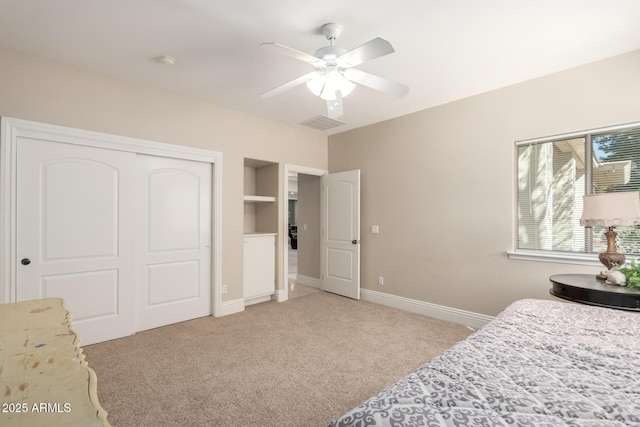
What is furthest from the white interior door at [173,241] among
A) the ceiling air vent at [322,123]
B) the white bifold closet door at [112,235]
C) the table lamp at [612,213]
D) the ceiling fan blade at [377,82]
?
the table lamp at [612,213]

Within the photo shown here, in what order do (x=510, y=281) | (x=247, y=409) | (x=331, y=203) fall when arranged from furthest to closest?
(x=331, y=203)
(x=510, y=281)
(x=247, y=409)

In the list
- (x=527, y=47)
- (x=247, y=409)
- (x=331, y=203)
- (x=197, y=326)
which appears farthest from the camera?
(x=331, y=203)

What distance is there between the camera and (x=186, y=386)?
2225 mm

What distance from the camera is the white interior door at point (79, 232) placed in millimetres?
2645

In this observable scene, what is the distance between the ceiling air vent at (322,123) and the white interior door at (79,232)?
7.50 ft

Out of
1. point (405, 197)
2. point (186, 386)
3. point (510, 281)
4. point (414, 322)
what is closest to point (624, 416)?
point (186, 386)

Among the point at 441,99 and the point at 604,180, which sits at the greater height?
the point at 441,99

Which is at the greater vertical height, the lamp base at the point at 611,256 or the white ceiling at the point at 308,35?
the white ceiling at the point at 308,35

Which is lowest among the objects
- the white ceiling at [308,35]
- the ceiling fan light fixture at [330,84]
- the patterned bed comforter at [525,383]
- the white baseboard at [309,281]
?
the white baseboard at [309,281]

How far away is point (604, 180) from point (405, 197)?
1.97 m

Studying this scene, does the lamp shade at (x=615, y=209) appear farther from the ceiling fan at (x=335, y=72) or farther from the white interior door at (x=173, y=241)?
the white interior door at (x=173, y=241)

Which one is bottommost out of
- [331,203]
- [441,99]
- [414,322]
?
[414,322]

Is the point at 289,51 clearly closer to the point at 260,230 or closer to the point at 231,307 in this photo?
the point at 231,307

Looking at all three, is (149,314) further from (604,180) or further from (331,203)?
(604,180)
